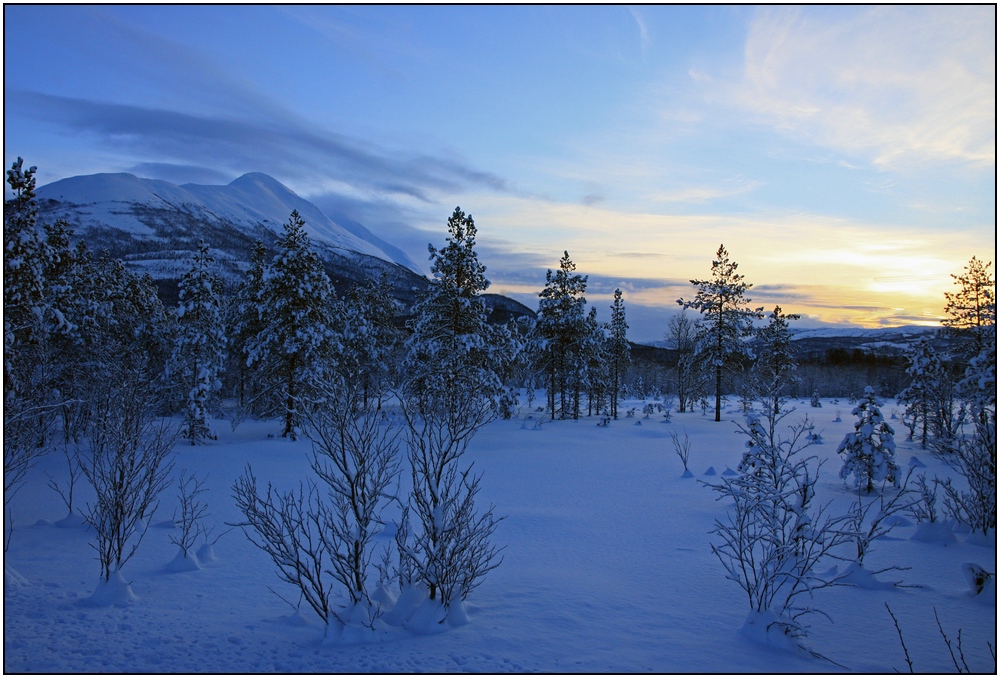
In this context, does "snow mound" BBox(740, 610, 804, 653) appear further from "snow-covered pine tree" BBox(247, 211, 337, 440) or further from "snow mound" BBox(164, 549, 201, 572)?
"snow-covered pine tree" BBox(247, 211, 337, 440)

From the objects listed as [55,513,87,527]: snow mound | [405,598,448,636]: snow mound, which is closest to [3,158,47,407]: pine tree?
[55,513,87,527]: snow mound

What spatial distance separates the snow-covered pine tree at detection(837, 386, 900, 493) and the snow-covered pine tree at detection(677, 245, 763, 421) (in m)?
17.3

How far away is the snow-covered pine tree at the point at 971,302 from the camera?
23.4 meters

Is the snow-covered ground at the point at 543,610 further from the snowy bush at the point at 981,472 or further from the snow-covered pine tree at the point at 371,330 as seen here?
the snow-covered pine tree at the point at 371,330

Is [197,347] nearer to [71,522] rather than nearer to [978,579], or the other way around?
[71,522]

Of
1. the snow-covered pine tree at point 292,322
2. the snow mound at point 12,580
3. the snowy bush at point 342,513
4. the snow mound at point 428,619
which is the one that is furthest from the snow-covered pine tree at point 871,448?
the snow-covered pine tree at point 292,322

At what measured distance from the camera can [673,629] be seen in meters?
7.59

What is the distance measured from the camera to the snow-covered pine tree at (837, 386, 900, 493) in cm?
1578

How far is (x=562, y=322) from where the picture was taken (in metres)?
34.2

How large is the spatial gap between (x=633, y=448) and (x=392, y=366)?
17.8 meters

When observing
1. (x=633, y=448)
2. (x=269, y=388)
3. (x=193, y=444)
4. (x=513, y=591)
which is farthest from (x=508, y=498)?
(x=193, y=444)

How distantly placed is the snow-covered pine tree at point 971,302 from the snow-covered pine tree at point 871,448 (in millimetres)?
10771

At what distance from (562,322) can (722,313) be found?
10042mm

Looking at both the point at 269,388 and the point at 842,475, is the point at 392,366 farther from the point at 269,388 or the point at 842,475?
the point at 842,475
